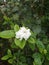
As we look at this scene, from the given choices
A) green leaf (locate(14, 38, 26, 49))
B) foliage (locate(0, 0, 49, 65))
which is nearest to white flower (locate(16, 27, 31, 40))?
green leaf (locate(14, 38, 26, 49))

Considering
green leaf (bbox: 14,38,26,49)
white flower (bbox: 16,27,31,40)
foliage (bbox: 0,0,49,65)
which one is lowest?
foliage (bbox: 0,0,49,65)

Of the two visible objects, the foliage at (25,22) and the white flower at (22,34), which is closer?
the white flower at (22,34)

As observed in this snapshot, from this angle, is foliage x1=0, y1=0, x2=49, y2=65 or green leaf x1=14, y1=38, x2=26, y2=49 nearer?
green leaf x1=14, y1=38, x2=26, y2=49

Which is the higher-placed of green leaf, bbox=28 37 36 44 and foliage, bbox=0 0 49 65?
green leaf, bbox=28 37 36 44

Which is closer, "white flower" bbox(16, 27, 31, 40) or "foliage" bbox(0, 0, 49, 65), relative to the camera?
"white flower" bbox(16, 27, 31, 40)

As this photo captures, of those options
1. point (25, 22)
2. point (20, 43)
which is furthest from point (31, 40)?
point (25, 22)

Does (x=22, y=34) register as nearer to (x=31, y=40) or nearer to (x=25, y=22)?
(x=31, y=40)

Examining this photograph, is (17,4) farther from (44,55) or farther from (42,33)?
(44,55)

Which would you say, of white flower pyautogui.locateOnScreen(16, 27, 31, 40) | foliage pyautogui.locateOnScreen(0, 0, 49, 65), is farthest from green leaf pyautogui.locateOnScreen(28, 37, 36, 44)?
foliage pyautogui.locateOnScreen(0, 0, 49, 65)

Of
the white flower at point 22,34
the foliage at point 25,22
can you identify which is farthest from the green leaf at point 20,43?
the foliage at point 25,22

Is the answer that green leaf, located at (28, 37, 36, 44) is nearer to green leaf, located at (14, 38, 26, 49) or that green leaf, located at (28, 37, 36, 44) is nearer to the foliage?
green leaf, located at (14, 38, 26, 49)

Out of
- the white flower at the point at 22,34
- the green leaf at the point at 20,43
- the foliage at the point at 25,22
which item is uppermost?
the white flower at the point at 22,34

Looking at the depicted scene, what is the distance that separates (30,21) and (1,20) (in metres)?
0.50

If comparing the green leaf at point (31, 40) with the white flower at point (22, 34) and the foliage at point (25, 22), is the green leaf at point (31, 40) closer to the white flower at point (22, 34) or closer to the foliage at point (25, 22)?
the white flower at point (22, 34)
